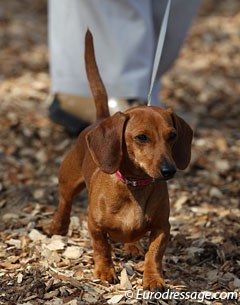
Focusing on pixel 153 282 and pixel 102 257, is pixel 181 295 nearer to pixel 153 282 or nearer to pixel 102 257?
pixel 153 282

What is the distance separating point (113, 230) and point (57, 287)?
1.09 feet

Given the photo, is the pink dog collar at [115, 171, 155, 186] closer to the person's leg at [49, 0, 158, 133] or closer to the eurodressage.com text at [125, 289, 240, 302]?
the eurodressage.com text at [125, 289, 240, 302]

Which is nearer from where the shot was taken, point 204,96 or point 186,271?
point 186,271

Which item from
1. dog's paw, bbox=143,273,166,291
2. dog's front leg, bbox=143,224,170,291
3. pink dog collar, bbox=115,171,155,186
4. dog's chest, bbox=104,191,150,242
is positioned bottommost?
dog's paw, bbox=143,273,166,291

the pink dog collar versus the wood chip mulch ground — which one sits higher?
the pink dog collar

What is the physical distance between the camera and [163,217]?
2.94 metres

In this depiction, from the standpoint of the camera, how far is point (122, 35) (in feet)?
15.9

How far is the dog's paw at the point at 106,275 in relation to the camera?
3014mm

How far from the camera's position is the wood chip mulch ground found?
308cm

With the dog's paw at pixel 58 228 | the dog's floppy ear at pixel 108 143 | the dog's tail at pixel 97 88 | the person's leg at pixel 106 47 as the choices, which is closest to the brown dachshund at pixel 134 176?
the dog's floppy ear at pixel 108 143

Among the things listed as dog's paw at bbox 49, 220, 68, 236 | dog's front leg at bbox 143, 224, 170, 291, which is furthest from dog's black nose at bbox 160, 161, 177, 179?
dog's paw at bbox 49, 220, 68, 236

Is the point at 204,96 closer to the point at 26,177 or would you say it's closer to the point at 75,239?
the point at 26,177

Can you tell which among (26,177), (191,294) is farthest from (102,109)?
(26,177)

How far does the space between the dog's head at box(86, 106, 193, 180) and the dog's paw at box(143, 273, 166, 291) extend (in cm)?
45
